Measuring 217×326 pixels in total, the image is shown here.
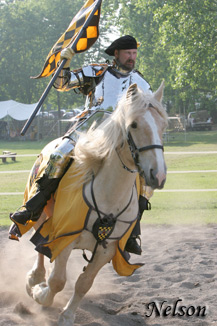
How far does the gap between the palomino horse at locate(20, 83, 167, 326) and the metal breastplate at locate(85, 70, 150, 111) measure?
317 millimetres

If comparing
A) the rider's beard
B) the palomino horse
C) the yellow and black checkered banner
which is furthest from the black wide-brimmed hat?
the palomino horse

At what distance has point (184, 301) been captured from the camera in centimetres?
469

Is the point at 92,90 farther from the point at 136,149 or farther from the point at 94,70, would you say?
the point at 136,149

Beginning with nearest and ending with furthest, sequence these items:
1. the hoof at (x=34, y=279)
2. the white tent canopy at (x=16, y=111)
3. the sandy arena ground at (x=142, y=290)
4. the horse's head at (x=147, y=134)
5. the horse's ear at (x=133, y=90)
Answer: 1. the horse's head at (x=147, y=134)
2. the horse's ear at (x=133, y=90)
3. the sandy arena ground at (x=142, y=290)
4. the hoof at (x=34, y=279)
5. the white tent canopy at (x=16, y=111)

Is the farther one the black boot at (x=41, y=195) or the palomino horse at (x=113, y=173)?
the black boot at (x=41, y=195)

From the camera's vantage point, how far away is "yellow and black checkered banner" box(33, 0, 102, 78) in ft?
16.7

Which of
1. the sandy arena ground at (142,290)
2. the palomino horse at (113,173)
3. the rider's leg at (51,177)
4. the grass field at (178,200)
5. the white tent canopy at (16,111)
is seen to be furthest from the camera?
the white tent canopy at (16,111)

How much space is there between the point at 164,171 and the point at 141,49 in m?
35.7

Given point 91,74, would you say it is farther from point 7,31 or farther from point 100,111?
point 7,31

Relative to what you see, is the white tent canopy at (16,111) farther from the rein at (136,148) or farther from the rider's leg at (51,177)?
the rein at (136,148)

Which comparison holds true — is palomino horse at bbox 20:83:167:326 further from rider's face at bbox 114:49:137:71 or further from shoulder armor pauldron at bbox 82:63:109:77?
rider's face at bbox 114:49:137:71

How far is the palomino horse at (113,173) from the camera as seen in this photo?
3332 mm

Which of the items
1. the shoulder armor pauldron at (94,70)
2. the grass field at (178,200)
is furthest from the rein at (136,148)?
the grass field at (178,200)

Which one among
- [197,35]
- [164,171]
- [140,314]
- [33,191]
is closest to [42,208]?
[33,191]
